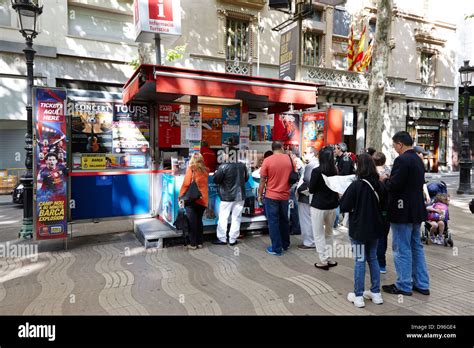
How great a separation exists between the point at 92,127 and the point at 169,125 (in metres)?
1.63

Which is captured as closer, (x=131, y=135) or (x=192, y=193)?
(x=192, y=193)

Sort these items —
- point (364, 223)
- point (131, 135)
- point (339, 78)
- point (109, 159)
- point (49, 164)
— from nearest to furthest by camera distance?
1. point (364, 223)
2. point (49, 164)
3. point (109, 159)
4. point (131, 135)
5. point (339, 78)

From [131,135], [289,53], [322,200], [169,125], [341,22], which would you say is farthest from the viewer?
[341,22]

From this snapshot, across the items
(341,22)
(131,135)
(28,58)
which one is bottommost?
(131,135)

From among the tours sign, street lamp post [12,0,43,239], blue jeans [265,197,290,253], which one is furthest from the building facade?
blue jeans [265,197,290,253]

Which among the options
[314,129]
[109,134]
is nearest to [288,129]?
[314,129]

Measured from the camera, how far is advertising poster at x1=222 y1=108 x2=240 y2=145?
→ 8.45 m

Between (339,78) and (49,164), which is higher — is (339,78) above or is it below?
above

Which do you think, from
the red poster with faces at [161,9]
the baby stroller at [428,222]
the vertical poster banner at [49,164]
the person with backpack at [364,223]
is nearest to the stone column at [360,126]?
the baby stroller at [428,222]

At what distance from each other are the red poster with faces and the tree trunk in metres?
6.47

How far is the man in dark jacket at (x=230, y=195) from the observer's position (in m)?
6.43

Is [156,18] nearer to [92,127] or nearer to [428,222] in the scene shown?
[92,127]

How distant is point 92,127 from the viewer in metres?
7.26
